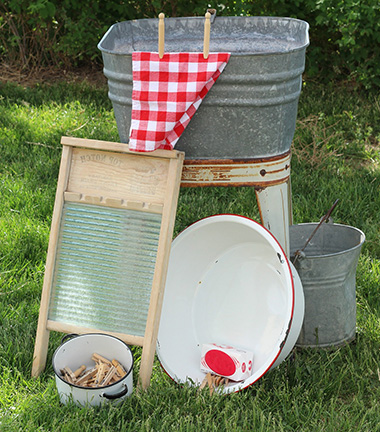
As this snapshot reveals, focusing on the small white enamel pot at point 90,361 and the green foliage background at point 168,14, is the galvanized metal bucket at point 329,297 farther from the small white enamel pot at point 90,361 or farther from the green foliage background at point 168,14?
the green foliage background at point 168,14

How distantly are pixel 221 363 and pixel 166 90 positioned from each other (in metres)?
1.13

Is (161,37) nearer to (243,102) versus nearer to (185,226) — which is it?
(243,102)

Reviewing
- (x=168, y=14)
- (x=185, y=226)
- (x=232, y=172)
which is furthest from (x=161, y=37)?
(x=168, y=14)

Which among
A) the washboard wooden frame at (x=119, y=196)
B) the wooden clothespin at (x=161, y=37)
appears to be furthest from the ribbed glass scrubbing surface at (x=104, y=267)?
the wooden clothespin at (x=161, y=37)

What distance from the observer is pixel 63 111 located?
5.33m

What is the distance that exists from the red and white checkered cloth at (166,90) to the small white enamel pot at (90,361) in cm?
81

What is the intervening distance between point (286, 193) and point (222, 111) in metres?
0.49

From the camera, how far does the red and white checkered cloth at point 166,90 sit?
7.32 feet

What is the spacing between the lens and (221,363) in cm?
258

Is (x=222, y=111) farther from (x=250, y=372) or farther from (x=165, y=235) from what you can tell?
(x=250, y=372)

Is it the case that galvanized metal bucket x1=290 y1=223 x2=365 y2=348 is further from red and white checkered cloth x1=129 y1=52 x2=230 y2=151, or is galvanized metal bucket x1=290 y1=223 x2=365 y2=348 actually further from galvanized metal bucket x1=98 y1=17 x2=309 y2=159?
red and white checkered cloth x1=129 y1=52 x2=230 y2=151

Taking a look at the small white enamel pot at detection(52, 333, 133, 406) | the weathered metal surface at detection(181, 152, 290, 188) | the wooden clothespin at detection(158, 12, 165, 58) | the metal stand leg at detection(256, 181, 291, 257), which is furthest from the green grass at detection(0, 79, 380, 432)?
the wooden clothespin at detection(158, 12, 165, 58)

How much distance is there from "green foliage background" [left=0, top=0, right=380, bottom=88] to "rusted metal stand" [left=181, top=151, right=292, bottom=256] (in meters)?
2.78

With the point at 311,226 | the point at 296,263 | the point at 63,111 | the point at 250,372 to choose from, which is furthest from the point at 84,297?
the point at 63,111
